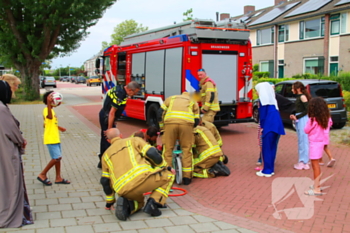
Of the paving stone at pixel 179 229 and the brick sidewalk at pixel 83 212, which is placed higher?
the brick sidewalk at pixel 83 212

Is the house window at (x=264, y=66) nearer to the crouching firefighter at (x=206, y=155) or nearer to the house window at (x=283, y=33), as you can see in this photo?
the house window at (x=283, y=33)

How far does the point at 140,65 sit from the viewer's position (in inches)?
493

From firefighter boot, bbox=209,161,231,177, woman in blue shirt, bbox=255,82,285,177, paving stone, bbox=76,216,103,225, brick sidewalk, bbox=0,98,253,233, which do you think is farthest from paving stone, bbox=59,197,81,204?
woman in blue shirt, bbox=255,82,285,177

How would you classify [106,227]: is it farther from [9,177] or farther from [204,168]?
[204,168]

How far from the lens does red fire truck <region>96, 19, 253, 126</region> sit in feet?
33.8

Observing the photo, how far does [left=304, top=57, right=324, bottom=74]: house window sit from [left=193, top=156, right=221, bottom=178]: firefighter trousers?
24.0m

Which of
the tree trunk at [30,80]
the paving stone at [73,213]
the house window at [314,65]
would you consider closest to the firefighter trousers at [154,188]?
the paving stone at [73,213]

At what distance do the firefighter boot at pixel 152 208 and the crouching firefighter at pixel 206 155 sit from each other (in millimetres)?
2107

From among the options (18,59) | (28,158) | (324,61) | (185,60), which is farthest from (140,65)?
(324,61)

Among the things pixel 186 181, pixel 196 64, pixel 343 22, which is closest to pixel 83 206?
pixel 186 181

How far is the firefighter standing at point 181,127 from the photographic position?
20.4 ft

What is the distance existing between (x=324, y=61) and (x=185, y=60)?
2071cm

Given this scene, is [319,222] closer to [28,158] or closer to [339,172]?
[339,172]

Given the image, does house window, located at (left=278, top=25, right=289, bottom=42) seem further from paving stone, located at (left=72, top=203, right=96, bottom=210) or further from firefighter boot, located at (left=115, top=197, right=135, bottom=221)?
firefighter boot, located at (left=115, top=197, right=135, bottom=221)
